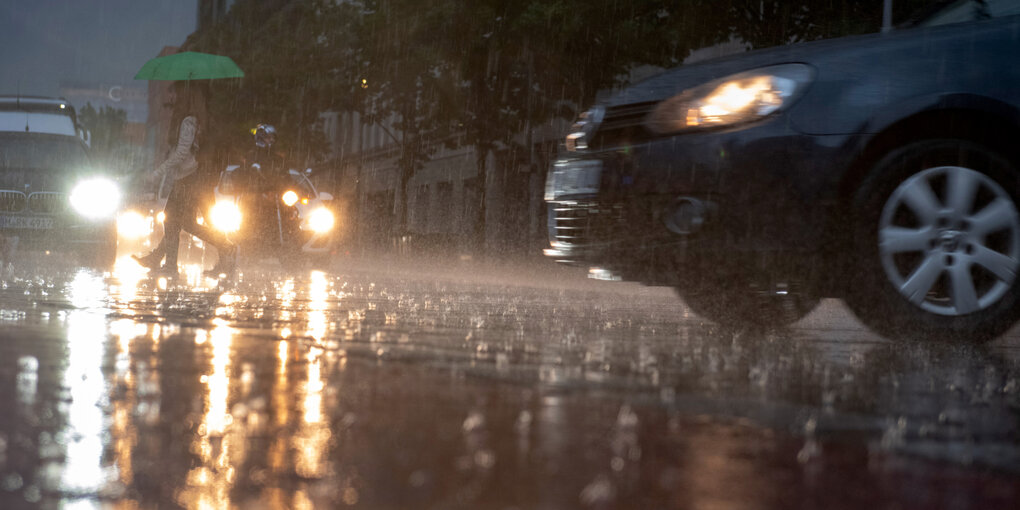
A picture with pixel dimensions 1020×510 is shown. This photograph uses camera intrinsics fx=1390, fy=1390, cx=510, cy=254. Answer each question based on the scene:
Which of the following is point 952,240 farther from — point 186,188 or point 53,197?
point 53,197

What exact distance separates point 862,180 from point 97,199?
12762 millimetres

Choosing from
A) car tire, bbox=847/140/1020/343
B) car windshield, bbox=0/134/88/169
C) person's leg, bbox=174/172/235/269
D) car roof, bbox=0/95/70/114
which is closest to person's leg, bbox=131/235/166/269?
person's leg, bbox=174/172/235/269

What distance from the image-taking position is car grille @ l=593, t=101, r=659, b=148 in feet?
22.6

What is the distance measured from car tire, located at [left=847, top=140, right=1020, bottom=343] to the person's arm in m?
8.89

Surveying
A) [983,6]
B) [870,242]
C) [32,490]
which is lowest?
[32,490]

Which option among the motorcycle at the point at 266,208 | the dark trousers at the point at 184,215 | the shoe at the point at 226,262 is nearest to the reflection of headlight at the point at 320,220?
the motorcycle at the point at 266,208

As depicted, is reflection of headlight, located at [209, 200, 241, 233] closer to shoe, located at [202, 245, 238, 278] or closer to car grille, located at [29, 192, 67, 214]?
car grille, located at [29, 192, 67, 214]

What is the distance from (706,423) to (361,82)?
30153 mm

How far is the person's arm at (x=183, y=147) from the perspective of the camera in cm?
1379

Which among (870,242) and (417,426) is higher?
(870,242)

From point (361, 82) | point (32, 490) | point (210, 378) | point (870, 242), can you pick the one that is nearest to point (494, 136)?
point (361, 82)

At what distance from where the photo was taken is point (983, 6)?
718 centimetres

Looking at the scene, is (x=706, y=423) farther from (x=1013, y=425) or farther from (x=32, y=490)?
(x=32, y=490)

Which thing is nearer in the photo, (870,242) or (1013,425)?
(1013,425)
